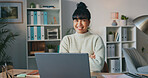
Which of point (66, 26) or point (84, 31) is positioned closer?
point (84, 31)

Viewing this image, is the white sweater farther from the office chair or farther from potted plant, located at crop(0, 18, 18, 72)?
potted plant, located at crop(0, 18, 18, 72)

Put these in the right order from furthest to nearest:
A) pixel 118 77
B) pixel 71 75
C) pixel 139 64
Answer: pixel 139 64 → pixel 118 77 → pixel 71 75

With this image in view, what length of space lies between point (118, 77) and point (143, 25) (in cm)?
353

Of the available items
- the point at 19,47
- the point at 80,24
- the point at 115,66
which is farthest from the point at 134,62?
the point at 19,47

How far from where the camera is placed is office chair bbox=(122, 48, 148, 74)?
337 centimetres

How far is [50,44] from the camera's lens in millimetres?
4258

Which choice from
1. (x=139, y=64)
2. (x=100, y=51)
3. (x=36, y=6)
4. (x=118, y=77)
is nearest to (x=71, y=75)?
(x=118, y=77)

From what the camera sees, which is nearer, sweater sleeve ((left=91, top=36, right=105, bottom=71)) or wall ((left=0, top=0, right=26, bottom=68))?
sweater sleeve ((left=91, top=36, right=105, bottom=71))

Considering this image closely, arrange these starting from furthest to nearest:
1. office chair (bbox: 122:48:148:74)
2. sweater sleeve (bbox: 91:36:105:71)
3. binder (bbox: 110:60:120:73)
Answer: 1. binder (bbox: 110:60:120:73)
2. office chair (bbox: 122:48:148:74)
3. sweater sleeve (bbox: 91:36:105:71)

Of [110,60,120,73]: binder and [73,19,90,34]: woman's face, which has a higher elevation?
[73,19,90,34]: woman's face

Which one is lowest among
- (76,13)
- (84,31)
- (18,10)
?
(84,31)

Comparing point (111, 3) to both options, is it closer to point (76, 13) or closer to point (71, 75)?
point (76, 13)

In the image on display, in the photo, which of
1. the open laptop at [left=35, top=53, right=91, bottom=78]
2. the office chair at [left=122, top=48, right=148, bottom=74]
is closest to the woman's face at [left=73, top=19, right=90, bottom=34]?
the open laptop at [left=35, top=53, right=91, bottom=78]

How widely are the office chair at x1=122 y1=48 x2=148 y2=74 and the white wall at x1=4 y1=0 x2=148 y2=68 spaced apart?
100 cm
